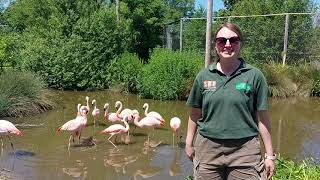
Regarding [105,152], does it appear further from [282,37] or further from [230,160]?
[282,37]

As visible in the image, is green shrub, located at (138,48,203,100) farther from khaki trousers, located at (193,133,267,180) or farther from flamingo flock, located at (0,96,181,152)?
khaki trousers, located at (193,133,267,180)

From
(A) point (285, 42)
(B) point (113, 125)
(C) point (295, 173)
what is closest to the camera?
(C) point (295, 173)

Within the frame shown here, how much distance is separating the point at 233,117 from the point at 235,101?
0.12 meters

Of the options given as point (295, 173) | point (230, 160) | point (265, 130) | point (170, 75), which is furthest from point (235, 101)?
point (170, 75)

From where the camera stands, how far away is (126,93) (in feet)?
60.7

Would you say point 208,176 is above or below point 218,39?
below

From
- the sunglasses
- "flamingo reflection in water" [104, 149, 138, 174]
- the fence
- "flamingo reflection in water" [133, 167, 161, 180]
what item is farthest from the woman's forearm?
the fence

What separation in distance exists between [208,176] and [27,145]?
6882 mm

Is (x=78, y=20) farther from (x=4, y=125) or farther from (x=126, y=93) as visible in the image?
(x=4, y=125)

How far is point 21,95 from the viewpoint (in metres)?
13.2

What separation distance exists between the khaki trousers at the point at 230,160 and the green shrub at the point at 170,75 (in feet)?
41.5

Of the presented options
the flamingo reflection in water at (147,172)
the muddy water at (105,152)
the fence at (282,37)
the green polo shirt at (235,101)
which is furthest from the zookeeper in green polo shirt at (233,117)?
the fence at (282,37)

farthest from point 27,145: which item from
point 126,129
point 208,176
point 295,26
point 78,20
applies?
point 295,26

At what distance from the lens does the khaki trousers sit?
360 cm
